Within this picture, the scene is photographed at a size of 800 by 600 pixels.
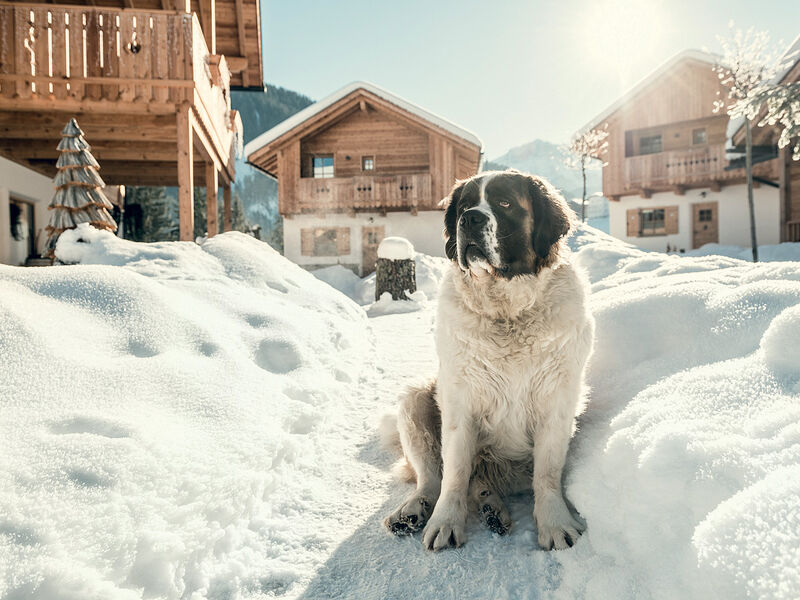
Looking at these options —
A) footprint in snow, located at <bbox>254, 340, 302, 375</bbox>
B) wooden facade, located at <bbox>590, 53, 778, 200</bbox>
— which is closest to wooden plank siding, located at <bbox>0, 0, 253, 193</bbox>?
footprint in snow, located at <bbox>254, 340, 302, 375</bbox>

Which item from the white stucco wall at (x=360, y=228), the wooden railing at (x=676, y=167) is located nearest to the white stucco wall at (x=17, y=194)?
the white stucco wall at (x=360, y=228)

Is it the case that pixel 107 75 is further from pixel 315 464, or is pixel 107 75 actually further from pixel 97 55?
pixel 315 464

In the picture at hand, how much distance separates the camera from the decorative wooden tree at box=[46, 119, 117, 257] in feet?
20.1

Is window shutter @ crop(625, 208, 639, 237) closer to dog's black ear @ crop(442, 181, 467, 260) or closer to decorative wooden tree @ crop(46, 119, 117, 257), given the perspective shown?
decorative wooden tree @ crop(46, 119, 117, 257)

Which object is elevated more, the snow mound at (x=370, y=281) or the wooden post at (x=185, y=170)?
the wooden post at (x=185, y=170)

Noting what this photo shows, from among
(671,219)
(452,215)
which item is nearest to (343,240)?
(671,219)

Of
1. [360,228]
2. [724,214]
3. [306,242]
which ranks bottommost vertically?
[306,242]

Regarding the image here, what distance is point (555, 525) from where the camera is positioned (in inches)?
73.6

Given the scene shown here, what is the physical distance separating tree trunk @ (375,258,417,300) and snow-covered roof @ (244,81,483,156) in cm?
920

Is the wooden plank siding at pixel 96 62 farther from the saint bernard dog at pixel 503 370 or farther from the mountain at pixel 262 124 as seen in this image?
the mountain at pixel 262 124

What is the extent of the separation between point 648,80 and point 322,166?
1506 centimetres

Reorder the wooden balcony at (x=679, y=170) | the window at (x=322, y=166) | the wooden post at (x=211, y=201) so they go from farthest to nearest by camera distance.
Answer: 1. the window at (x=322, y=166)
2. the wooden balcony at (x=679, y=170)
3. the wooden post at (x=211, y=201)

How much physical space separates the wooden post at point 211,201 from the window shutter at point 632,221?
1910 centimetres

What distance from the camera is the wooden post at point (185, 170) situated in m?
7.66
